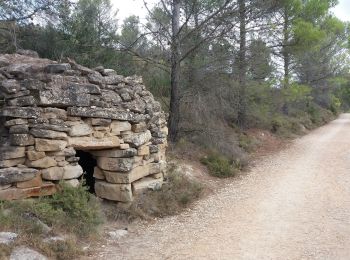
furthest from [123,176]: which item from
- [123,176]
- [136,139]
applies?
[136,139]

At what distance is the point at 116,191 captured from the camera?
674 centimetres

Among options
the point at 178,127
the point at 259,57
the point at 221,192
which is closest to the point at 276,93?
the point at 259,57

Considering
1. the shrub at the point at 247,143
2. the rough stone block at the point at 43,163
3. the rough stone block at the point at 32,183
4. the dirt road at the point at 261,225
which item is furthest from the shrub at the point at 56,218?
the shrub at the point at 247,143

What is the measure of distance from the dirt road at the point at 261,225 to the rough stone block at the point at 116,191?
0.71 metres

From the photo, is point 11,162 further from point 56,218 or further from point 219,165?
point 219,165

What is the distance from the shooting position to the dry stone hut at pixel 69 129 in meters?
5.74

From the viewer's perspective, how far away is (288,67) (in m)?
19.1

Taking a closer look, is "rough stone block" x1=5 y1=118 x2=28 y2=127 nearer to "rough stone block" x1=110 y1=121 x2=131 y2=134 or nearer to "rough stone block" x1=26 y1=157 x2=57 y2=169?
"rough stone block" x1=26 y1=157 x2=57 y2=169

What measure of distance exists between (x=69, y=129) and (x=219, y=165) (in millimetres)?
4980

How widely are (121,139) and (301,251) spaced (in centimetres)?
341

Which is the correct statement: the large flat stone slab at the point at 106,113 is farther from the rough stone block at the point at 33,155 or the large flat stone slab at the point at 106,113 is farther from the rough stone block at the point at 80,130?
the rough stone block at the point at 33,155

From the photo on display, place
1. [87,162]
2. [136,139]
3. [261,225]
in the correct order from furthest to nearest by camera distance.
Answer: [87,162]
[136,139]
[261,225]

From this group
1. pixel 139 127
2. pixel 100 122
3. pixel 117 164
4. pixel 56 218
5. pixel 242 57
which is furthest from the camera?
pixel 242 57

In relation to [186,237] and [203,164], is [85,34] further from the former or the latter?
[186,237]
